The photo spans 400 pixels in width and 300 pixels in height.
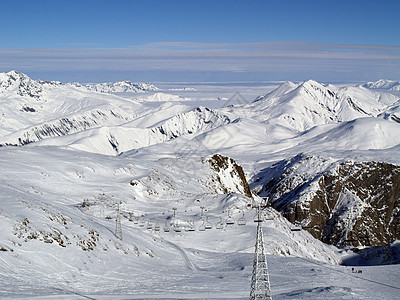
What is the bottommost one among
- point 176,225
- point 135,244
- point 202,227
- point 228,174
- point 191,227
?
point 135,244

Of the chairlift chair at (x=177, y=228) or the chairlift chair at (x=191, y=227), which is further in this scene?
the chairlift chair at (x=191, y=227)

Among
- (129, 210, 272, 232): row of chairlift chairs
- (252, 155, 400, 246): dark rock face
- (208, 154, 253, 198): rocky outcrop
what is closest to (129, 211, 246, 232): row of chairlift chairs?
(129, 210, 272, 232): row of chairlift chairs

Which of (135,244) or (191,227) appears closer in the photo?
(135,244)

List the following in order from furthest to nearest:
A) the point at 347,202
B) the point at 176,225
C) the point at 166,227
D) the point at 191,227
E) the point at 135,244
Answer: the point at 347,202
the point at 191,227
the point at 176,225
the point at 166,227
the point at 135,244

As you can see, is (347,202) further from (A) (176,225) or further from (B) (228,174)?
(A) (176,225)

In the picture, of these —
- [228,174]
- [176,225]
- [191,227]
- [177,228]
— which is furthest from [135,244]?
[228,174]

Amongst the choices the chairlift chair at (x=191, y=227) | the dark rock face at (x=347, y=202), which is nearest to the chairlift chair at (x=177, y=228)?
the chairlift chair at (x=191, y=227)

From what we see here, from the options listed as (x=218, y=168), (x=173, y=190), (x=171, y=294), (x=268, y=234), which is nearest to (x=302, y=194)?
(x=218, y=168)

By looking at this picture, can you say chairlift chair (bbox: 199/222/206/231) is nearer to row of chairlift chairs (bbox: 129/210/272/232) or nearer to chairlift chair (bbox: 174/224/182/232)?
row of chairlift chairs (bbox: 129/210/272/232)

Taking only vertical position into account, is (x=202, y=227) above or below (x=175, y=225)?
below

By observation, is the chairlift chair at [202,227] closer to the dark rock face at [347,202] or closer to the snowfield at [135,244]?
the snowfield at [135,244]

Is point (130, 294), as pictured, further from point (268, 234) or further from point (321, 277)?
point (268, 234)
